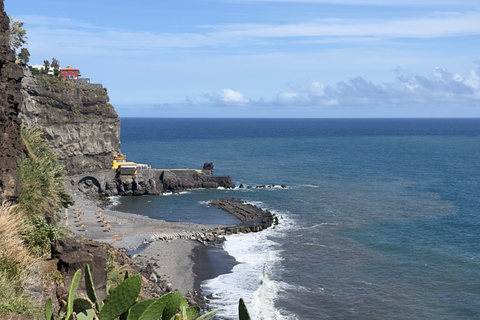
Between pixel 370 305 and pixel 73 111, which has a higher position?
pixel 73 111

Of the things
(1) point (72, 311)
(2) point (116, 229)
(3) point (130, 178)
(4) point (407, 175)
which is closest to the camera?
(1) point (72, 311)

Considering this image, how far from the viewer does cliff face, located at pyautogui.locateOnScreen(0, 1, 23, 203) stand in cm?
2253

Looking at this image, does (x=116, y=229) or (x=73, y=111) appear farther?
(x=73, y=111)

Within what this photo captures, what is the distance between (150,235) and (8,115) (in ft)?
117

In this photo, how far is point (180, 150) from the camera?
16800 centimetres

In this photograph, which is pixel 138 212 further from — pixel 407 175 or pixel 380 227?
pixel 407 175

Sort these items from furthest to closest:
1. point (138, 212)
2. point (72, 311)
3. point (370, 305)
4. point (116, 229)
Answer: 1. point (138, 212)
2. point (116, 229)
3. point (370, 305)
4. point (72, 311)

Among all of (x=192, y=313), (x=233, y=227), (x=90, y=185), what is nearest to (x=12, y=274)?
(x=192, y=313)

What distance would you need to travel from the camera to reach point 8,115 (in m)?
23.7

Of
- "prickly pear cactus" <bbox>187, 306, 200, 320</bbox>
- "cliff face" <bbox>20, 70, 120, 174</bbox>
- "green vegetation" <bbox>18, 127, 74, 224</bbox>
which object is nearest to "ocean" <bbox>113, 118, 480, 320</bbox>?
"green vegetation" <bbox>18, 127, 74, 224</bbox>

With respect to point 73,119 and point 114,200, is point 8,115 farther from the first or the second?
point 73,119

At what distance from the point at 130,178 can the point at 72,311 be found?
279 feet

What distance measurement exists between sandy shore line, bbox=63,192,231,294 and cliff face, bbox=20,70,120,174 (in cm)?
2410

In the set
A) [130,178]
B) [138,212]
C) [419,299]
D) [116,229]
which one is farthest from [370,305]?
[130,178]
